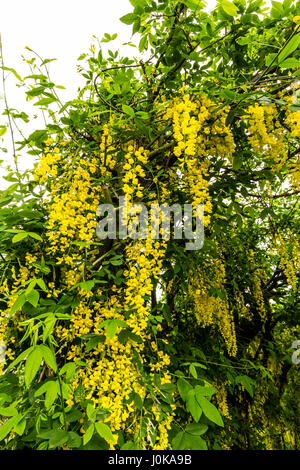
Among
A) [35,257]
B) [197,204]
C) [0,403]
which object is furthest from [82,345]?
[197,204]

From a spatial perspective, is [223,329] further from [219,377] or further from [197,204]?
[197,204]

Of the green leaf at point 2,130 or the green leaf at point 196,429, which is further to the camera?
the green leaf at point 2,130

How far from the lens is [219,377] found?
2.64m

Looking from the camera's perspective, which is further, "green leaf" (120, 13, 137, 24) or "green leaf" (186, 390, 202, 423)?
"green leaf" (120, 13, 137, 24)

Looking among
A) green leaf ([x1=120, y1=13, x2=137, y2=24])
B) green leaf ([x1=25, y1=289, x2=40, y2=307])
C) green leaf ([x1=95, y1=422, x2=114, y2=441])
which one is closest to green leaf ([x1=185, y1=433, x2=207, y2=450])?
green leaf ([x1=95, y1=422, x2=114, y2=441])

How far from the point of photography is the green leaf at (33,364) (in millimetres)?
715

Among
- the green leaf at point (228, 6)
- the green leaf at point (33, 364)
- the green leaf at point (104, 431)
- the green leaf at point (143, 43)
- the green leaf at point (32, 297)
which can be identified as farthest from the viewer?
the green leaf at point (143, 43)

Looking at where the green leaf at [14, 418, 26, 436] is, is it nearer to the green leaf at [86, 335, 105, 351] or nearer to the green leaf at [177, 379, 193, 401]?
the green leaf at [86, 335, 105, 351]

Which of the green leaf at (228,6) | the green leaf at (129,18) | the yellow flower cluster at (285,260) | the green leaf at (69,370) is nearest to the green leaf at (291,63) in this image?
the green leaf at (228,6)

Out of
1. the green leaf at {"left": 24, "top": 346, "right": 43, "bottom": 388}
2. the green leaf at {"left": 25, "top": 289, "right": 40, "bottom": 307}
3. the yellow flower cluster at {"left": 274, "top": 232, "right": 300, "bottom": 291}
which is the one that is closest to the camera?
the green leaf at {"left": 24, "top": 346, "right": 43, "bottom": 388}

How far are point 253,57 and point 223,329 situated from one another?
202 cm

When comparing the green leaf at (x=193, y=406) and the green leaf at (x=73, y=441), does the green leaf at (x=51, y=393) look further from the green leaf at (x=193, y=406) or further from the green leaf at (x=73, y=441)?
the green leaf at (x=193, y=406)

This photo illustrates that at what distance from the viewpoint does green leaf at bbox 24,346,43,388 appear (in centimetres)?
72
